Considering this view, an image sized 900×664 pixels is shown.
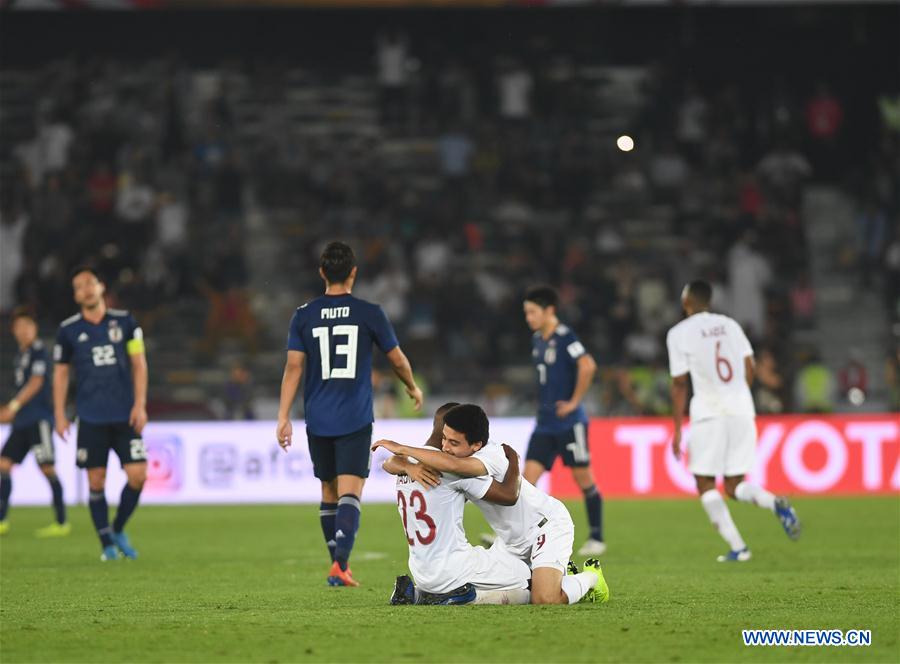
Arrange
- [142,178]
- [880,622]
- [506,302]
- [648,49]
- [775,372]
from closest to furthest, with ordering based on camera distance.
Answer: [880,622], [775,372], [506,302], [142,178], [648,49]

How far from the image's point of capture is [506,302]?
24953 mm

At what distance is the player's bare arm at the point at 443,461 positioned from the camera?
26.3 feet

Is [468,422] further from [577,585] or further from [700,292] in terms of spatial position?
[700,292]

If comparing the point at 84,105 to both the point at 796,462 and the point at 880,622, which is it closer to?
the point at 796,462

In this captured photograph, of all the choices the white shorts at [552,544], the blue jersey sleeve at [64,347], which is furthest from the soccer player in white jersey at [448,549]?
the blue jersey sleeve at [64,347]

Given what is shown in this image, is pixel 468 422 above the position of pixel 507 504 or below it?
above

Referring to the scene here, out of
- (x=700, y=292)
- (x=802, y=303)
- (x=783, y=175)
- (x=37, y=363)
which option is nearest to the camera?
(x=700, y=292)

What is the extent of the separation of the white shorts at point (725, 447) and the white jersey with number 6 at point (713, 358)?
7 centimetres

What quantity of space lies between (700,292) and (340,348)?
354 centimetres

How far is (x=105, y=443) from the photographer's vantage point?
1198 centimetres

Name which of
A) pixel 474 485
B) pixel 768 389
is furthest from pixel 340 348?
pixel 768 389

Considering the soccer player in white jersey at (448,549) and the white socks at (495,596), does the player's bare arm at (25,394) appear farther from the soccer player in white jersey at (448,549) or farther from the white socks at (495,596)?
the white socks at (495,596)

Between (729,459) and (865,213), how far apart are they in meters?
16.0

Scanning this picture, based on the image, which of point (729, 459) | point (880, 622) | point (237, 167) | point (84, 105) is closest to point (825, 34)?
point (237, 167)
